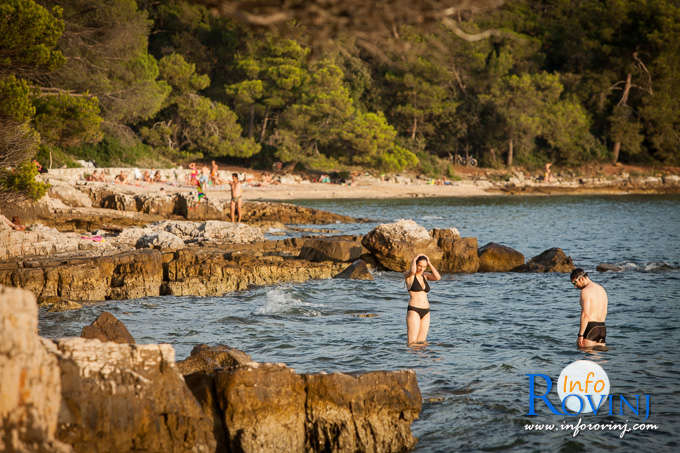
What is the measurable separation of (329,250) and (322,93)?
1450 inches

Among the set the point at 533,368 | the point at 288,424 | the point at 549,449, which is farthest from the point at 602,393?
the point at 288,424

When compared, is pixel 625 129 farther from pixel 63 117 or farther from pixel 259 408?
pixel 259 408

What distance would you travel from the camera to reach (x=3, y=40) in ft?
58.0

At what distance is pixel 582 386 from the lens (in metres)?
8.34

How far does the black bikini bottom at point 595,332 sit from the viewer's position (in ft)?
31.8

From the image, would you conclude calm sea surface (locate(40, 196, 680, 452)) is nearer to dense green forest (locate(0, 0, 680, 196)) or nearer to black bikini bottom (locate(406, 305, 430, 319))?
black bikini bottom (locate(406, 305, 430, 319))

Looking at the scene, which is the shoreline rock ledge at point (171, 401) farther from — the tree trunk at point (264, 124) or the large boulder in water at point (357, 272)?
the tree trunk at point (264, 124)

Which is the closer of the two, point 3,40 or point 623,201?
point 3,40

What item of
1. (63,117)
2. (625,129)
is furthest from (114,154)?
(625,129)

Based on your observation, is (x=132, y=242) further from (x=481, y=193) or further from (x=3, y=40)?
(x=481, y=193)

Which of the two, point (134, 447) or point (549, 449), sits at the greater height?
point (134, 447)

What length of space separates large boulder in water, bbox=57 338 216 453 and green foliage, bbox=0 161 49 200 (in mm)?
13927

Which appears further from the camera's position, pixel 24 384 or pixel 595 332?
pixel 595 332

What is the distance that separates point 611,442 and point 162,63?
47045 millimetres
